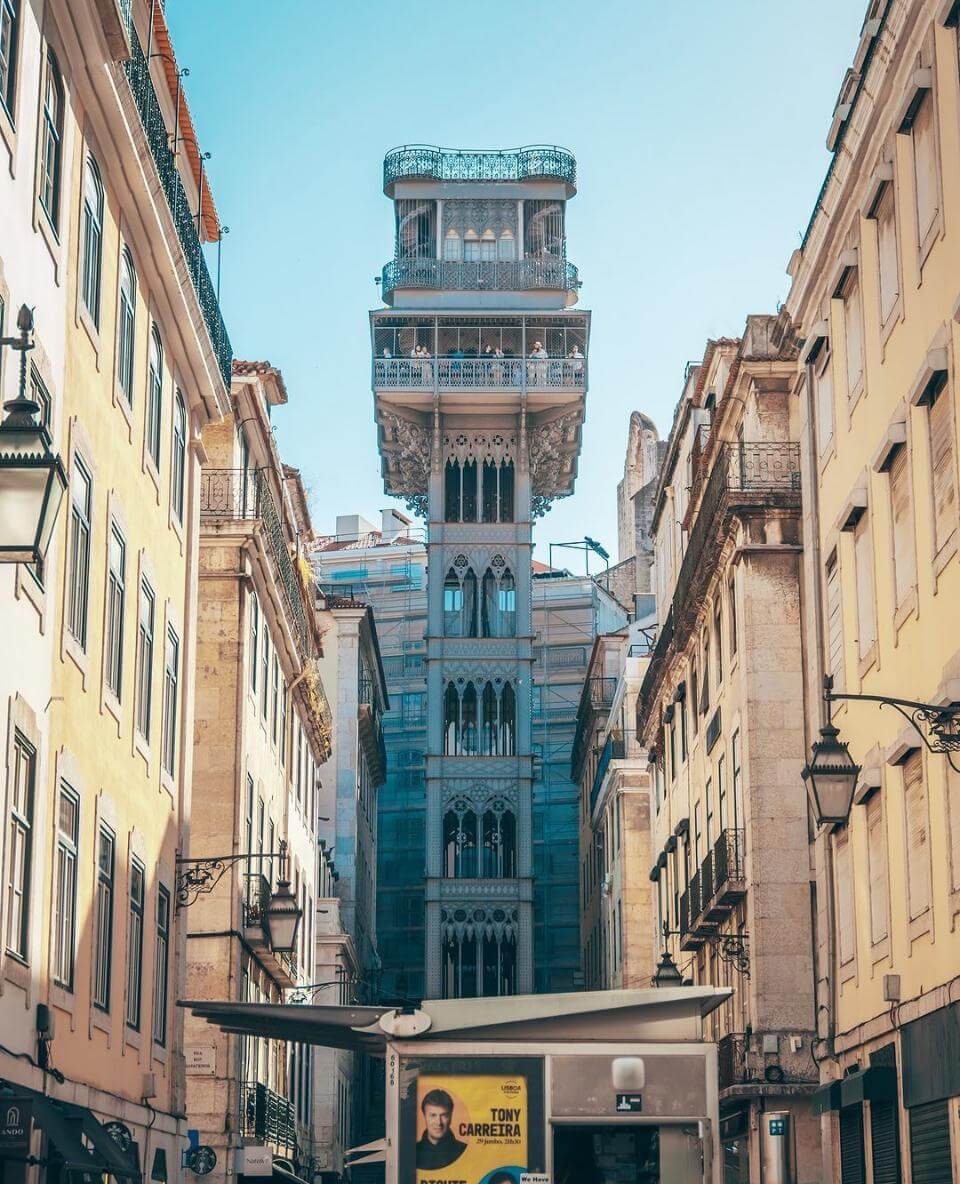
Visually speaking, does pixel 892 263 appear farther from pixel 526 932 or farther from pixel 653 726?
pixel 526 932

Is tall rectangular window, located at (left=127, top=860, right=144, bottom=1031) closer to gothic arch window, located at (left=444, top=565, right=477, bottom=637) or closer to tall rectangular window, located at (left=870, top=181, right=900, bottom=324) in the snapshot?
tall rectangular window, located at (left=870, top=181, right=900, bottom=324)

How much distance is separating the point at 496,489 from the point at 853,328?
51507 mm

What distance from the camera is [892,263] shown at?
22.0 m

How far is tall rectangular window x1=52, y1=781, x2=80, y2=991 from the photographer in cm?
1786

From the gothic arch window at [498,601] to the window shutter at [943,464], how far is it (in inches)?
2186

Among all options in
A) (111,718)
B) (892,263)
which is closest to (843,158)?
(892,263)

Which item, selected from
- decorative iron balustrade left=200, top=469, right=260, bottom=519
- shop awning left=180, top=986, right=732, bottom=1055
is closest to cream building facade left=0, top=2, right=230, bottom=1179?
shop awning left=180, top=986, right=732, bottom=1055

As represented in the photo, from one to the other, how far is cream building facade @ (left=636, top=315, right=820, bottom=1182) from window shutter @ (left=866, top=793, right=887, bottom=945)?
31.5ft

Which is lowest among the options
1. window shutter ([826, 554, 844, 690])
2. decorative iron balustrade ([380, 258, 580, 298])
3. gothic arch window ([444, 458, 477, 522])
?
window shutter ([826, 554, 844, 690])

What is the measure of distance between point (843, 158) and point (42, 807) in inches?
481

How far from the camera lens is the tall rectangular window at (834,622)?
83.3 ft

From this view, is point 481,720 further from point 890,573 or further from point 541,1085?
point 541,1085

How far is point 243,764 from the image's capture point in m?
34.8

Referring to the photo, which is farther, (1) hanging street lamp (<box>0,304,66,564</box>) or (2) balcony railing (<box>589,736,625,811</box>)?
(2) balcony railing (<box>589,736,625,811</box>)
